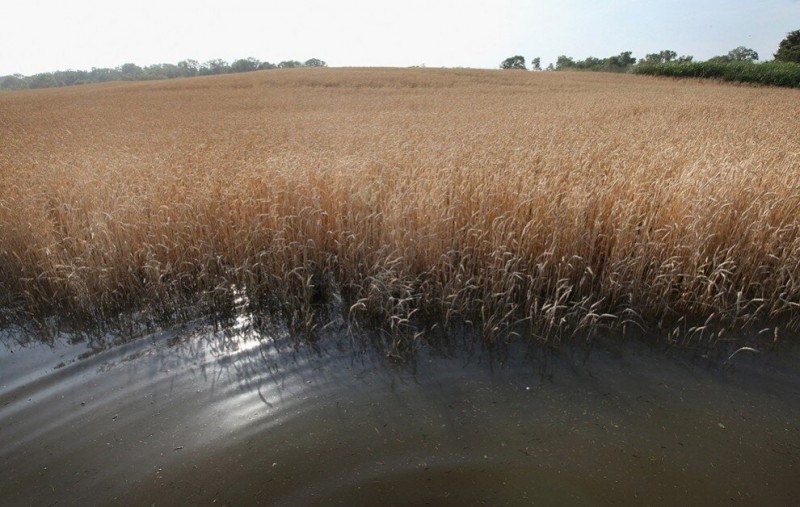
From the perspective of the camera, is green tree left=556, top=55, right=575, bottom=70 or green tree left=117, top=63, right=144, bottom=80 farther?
green tree left=117, top=63, right=144, bottom=80

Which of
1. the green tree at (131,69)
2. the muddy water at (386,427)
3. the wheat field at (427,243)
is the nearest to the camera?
the muddy water at (386,427)

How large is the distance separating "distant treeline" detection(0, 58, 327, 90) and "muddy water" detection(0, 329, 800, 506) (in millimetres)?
115063

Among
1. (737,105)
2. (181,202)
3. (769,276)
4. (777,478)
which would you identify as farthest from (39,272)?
(737,105)

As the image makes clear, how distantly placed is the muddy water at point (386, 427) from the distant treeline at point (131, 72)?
115 metres

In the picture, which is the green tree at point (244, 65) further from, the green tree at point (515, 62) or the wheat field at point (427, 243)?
the wheat field at point (427, 243)

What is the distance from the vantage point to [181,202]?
17.4ft

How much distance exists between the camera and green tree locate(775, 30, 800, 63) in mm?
39844

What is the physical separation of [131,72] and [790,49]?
17206cm

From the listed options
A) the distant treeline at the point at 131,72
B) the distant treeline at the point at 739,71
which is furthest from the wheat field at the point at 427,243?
the distant treeline at the point at 131,72

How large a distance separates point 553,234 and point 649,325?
1.14m

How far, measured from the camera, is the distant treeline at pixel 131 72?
385 feet

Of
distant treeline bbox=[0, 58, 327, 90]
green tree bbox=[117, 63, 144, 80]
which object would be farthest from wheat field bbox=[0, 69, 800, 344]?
green tree bbox=[117, 63, 144, 80]

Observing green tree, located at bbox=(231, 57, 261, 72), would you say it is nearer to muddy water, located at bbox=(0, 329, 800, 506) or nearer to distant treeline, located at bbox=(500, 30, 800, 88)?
distant treeline, located at bbox=(500, 30, 800, 88)

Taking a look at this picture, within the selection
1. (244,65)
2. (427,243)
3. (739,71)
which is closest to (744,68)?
(739,71)
